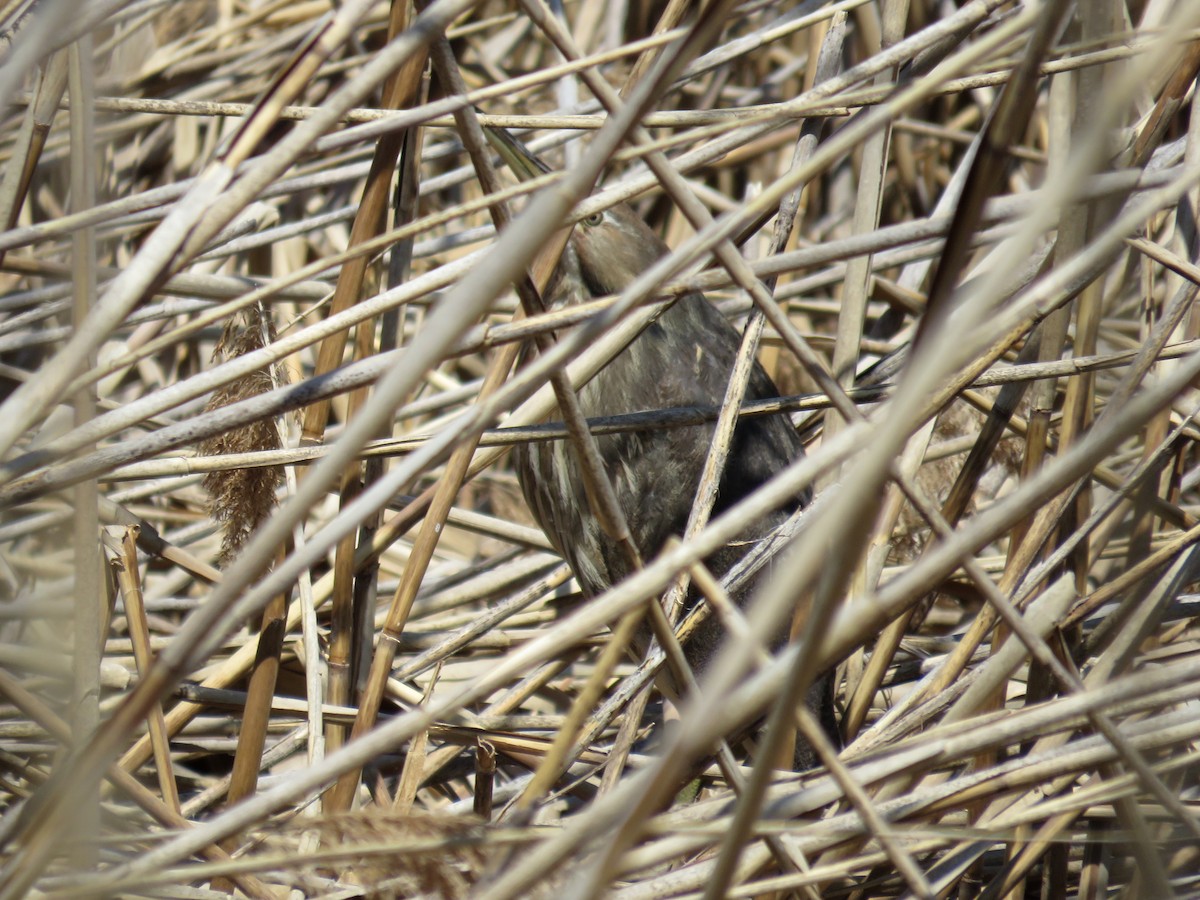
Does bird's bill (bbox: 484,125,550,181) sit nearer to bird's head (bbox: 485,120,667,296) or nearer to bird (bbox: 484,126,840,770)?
bird (bbox: 484,126,840,770)

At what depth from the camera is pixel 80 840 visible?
2.61 feet

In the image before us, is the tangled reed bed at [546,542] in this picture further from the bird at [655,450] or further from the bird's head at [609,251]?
the bird's head at [609,251]

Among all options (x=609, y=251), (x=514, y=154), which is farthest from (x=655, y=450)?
(x=514, y=154)

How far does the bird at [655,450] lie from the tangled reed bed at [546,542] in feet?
0.45

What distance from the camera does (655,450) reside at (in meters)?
1.96

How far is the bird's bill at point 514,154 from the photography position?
166 centimetres

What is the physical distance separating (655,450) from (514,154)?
1.87 ft

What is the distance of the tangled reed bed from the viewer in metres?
0.79

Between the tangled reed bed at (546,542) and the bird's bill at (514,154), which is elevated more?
the bird's bill at (514,154)

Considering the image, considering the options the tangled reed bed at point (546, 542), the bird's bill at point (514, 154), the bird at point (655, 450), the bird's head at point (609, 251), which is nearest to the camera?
the tangled reed bed at point (546, 542)

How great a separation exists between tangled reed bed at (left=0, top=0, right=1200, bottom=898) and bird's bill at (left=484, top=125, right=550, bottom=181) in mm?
44

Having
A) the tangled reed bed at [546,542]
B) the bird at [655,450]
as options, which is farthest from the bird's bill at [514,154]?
the bird at [655,450]

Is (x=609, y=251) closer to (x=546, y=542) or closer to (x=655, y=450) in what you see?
(x=655, y=450)

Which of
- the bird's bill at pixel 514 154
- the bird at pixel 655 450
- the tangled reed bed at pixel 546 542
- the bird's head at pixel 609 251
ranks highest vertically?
the bird's head at pixel 609 251
